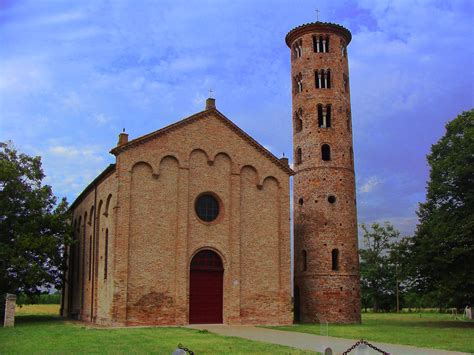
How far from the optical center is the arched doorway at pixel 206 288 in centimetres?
2928

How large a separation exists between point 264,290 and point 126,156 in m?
11.0

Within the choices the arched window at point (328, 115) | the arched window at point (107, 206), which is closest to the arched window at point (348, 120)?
the arched window at point (328, 115)

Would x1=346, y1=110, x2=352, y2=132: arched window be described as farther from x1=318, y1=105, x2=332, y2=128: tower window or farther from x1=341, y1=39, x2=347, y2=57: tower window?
x1=341, y1=39, x2=347, y2=57: tower window

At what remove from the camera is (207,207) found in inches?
1210

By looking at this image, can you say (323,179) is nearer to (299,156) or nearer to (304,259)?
(299,156)

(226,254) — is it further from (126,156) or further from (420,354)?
(420,354)

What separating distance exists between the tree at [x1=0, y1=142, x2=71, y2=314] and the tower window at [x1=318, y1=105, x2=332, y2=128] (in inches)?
717

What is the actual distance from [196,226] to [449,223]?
580 inches

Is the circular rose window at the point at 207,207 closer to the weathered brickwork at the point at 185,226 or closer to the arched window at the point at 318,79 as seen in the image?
the weathered brickwork at the point at 185,226

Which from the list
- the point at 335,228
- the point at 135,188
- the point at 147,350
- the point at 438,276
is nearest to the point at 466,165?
the point at 438,276

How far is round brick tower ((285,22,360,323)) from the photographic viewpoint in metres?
34.1

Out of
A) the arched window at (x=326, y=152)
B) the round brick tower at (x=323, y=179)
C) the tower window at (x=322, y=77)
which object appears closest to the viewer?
the round brick tower at (x=323, y=179)

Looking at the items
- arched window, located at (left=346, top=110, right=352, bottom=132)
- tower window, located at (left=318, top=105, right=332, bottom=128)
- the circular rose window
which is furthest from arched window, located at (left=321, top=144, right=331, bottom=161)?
the circular rose window

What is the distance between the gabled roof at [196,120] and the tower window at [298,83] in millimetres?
7250
